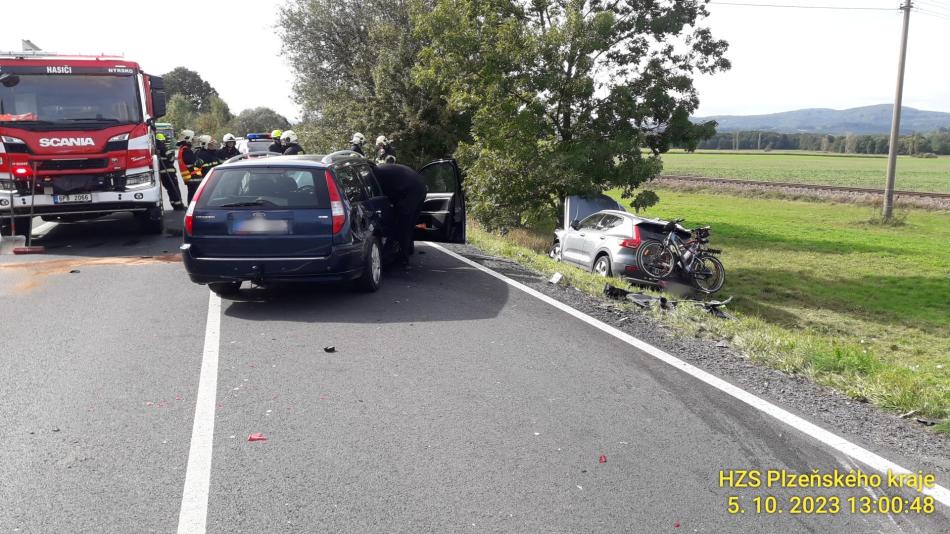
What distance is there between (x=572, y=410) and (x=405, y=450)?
1.22 metres

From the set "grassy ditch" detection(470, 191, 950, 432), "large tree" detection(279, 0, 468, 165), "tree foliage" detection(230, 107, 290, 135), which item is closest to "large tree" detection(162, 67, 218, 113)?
"tree foliage" detection(230, 107, 290, 135)

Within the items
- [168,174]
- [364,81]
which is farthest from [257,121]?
[168,174]

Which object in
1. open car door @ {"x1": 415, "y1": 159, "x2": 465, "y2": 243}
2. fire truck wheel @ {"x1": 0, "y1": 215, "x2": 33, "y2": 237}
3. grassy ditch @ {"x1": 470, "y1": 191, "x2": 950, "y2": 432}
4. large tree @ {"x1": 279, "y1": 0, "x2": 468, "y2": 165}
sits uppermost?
large tree @ {"x1": 279, "y1": 0, "x2": 468, "y2": 165}

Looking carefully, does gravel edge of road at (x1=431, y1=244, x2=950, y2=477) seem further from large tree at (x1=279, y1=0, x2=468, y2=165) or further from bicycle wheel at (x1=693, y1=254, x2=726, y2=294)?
large tree at (x1=279, y1=0, x2=468, y2=165)

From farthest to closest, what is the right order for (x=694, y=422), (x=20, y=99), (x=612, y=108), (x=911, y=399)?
(x=612, y=108)
(x=20, y=99)
(x=911, y=399)
(x=694, y=422)

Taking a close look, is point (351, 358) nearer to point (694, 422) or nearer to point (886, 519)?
point (694, 422)

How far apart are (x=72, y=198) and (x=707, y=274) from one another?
10.7 meters

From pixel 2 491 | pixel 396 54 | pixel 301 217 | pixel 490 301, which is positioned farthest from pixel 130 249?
pixel 396 54

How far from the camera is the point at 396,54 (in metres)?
26.3

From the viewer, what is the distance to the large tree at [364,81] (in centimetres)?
2636

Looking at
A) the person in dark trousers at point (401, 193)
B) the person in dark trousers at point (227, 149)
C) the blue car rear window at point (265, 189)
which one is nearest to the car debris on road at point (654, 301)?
the person in dark trousers at point (401, 193)

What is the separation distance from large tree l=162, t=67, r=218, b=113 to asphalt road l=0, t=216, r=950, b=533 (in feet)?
334

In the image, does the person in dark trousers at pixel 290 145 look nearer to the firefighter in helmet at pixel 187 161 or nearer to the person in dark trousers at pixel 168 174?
the firefighter in helmet at pixel 187 161

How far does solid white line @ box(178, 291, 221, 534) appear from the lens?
11.6ft
